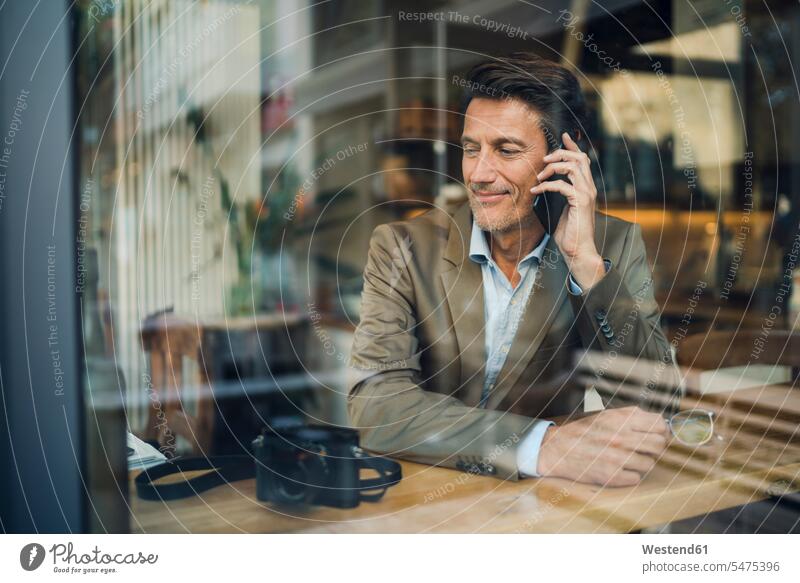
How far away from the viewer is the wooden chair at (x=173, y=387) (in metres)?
1.09

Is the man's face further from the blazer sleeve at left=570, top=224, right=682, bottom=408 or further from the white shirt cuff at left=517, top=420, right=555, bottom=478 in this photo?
the white shirt cuff at left=517, top=420, right=555, bottom=478

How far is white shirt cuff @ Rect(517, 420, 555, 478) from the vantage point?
115 centimetres

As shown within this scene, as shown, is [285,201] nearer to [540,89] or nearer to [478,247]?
[478,247]

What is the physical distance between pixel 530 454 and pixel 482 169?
1.43 feet

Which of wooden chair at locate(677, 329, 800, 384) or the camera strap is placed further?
wooden chair at locate(677, 329, 800, 384)

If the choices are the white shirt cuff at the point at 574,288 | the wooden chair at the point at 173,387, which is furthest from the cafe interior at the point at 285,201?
the white shirt cuff at the point at 574,288

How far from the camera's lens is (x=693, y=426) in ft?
4.01

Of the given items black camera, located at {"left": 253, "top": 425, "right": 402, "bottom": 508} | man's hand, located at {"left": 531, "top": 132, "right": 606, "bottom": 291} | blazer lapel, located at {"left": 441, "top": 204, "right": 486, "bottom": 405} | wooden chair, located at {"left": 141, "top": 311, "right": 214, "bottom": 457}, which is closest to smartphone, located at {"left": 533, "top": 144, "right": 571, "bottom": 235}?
man's hand, located at {"left": 531, "top": 132, "right": 606, "bottom": 291}

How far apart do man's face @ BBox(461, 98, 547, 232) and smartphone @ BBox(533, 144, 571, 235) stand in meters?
0.01

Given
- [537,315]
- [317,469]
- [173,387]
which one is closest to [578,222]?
[537,315]

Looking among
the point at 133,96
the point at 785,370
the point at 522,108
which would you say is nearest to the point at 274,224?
the point at 133,96

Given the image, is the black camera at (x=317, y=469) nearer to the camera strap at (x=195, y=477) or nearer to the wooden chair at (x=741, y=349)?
the camera strap at (x=195, y=477)

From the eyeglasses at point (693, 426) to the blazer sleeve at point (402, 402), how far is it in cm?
26

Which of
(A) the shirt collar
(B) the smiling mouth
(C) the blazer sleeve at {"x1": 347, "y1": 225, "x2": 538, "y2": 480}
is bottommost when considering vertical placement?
(C) the blazer sleeve at {"x1": 347, "y1": 225, "x2": 538, "y2": 480}
